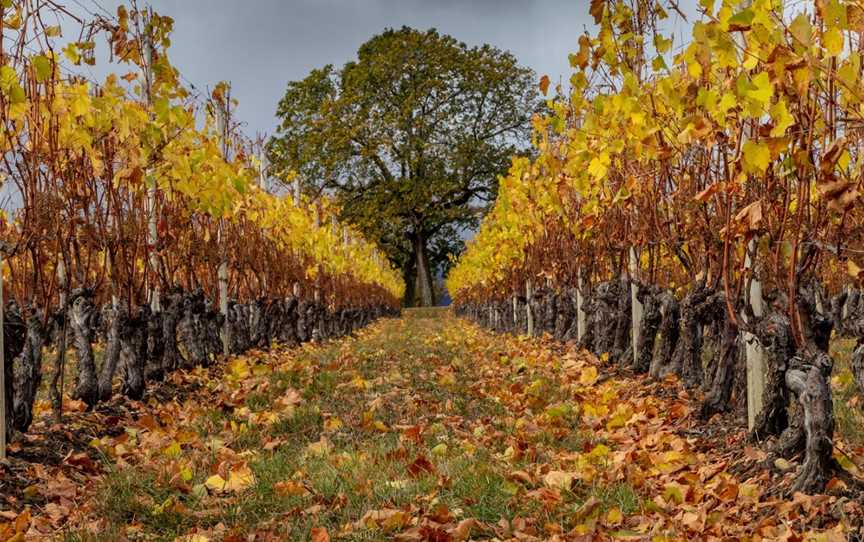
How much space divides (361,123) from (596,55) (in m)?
30.7

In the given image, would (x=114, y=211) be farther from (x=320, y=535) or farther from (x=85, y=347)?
(x=320, y=535)

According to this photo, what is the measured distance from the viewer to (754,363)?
4.66 m

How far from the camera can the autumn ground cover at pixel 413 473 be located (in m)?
3.36

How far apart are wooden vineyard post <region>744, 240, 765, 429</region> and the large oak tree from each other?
3074 centimetres

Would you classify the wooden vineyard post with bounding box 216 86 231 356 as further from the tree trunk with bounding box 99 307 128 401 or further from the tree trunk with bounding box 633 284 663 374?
the tree trunk with bounding box 633 284 663 374

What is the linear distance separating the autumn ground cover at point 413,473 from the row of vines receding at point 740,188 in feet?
1.36

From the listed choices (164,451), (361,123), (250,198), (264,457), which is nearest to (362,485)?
(264,457)

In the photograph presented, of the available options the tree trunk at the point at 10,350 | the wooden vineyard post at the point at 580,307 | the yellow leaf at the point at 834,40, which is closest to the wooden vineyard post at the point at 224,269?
the wooden vineyard post at the point at 580,307

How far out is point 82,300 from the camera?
20.5 feet

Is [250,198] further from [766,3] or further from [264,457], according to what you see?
[766,3]

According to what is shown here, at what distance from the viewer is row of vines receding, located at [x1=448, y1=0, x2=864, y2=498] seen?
3.11m

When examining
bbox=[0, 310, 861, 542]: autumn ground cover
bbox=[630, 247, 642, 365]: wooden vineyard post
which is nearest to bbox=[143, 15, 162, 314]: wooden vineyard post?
bbox=[0, 310, 861, 542]: autumn ground cover

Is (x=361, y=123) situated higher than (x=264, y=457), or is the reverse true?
(x=361, y=123)

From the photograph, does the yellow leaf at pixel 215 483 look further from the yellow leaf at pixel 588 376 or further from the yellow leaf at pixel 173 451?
the yellow leaf at pixel 588 376
